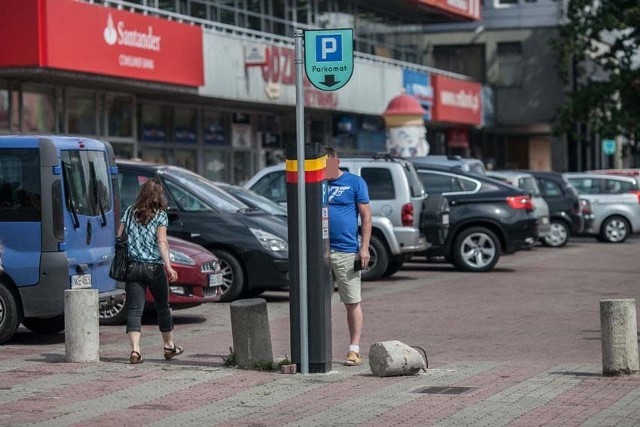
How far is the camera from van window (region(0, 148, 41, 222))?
1434cm

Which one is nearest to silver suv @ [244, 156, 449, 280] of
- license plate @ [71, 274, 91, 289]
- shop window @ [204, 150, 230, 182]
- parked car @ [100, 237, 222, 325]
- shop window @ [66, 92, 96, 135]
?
parked car @ [100, 237, 222, 325]

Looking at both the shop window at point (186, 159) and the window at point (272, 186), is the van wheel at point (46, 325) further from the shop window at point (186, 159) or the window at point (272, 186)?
the shop window at point (186, 159)

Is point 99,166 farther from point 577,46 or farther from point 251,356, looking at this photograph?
point 577,46

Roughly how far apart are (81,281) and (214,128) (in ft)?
76.1

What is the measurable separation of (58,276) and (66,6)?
471 inches

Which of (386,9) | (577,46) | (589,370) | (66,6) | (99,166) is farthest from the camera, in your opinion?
(577,46)

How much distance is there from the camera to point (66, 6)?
25.3 metres

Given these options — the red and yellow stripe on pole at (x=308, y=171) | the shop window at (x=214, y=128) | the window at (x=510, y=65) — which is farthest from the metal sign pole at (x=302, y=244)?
the window at (x=510, y=65)

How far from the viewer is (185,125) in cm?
3581

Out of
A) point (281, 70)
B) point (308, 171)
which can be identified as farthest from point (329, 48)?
point (281, 70)

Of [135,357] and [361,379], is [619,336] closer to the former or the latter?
[361,379]

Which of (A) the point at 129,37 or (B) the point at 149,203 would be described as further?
(A) the point at 129,37

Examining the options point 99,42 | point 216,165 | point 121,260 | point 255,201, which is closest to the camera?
point 121,260

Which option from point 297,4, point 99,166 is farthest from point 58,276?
point 297,4
